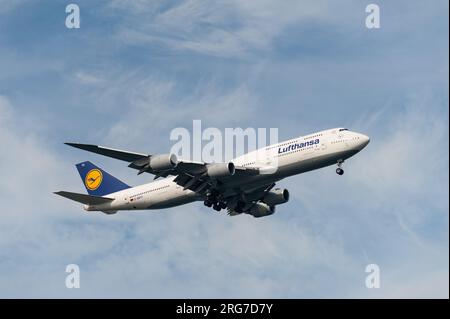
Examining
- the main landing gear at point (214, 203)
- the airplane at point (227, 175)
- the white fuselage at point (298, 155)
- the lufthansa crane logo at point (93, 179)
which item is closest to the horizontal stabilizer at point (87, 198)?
the airplane at point (227, 175)

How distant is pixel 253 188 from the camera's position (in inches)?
3204

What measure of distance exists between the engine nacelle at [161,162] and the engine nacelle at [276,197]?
15534 mm

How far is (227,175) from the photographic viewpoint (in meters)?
76.9

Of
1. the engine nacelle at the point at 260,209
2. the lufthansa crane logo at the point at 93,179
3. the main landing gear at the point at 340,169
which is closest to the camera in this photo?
the main landing gear at the point at 340,169

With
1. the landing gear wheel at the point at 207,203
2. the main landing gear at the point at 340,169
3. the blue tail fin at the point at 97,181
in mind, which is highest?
the blue tail fin at the point at 97,181

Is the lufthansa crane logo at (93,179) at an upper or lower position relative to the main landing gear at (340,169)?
upper

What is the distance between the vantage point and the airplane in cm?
7581

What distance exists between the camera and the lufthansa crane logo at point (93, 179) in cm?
8988

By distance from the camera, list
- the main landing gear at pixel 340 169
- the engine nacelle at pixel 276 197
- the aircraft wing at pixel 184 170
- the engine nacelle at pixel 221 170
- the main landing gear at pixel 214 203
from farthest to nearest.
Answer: the engine nacelle at pixel 276 197 < the main landing gear at pixel 214 203 < the engine nacelle at pixel 221 170 < the main landing gear at pixel 340 169 < the aircraft wing at pixel 184 170

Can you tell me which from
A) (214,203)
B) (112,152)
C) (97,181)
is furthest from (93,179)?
(112,152)

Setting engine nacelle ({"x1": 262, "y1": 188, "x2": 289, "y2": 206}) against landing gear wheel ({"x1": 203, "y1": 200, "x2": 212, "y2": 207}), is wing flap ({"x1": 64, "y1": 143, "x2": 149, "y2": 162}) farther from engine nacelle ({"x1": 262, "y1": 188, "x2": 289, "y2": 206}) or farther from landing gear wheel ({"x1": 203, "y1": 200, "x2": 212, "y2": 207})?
engine nacelle ({"x1": 262, "y1": 188, "x2": 289, "y2": 206})

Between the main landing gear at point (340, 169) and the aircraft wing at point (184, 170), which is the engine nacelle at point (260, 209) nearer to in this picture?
the aircraft wing at point (184, 170)
